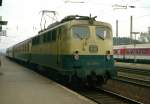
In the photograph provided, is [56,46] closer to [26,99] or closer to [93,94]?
[93,94]

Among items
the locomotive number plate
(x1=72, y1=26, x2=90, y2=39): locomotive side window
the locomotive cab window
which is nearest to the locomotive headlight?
the locomotive number plate

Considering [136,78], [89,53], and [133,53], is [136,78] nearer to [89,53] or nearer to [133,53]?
[89,53]

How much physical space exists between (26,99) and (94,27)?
5.12 m

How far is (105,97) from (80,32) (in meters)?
3.19

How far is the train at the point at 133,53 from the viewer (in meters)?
43.8

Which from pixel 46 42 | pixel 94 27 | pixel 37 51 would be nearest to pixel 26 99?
pixel 94 27

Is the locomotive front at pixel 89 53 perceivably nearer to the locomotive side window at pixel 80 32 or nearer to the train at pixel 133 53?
the locomotive side window at pixel 80 32

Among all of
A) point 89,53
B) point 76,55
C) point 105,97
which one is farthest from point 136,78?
point 105,97

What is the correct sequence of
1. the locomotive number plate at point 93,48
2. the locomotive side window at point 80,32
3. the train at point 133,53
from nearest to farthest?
the locomotive number plate at point 93,48
the locomotive side window at point 80,32
the train at point 133,53

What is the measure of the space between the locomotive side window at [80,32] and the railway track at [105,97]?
7.72ft

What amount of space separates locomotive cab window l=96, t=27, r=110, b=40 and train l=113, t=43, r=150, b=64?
26.8 m

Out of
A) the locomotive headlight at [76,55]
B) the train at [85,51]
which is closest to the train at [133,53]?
the train at [85,51]

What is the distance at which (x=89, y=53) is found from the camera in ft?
52.1

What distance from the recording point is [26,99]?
12805mm
